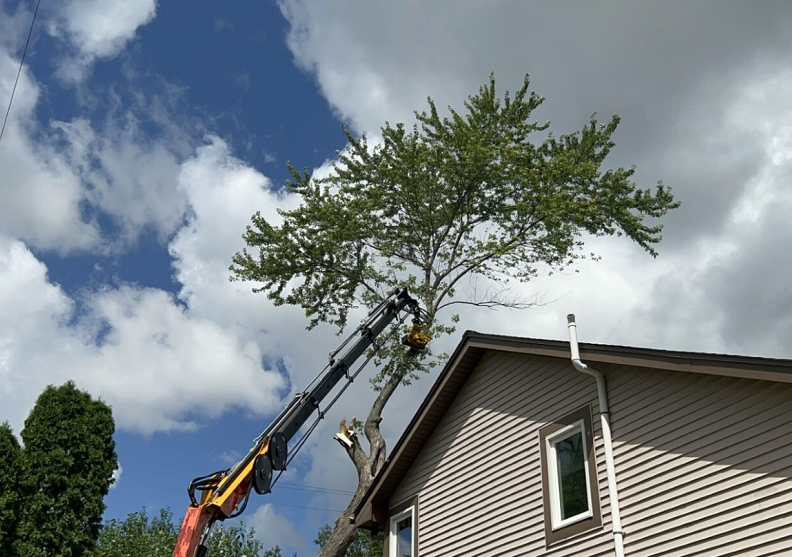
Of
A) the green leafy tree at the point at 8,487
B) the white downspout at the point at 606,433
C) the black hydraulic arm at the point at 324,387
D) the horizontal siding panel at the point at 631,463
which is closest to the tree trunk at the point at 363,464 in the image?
the black hydraulic arm at the point at 324,387

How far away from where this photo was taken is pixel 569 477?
10.5 m

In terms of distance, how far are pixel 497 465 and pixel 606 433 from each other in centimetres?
252

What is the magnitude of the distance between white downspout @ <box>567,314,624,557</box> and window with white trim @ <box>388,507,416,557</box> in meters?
4.92

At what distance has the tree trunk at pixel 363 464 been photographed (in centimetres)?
1961

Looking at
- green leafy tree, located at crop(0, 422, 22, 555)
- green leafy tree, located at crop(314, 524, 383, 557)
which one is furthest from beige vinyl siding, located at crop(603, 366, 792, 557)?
green leafy tree, located at crop(314, 524, 383, 557)

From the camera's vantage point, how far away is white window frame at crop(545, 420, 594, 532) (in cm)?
1002

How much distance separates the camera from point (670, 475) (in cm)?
894

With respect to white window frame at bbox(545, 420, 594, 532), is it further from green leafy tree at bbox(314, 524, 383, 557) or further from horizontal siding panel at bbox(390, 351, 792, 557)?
green leafy tree at bbox(314, 524, 383, 557)

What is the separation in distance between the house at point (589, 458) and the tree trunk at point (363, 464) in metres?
5.21

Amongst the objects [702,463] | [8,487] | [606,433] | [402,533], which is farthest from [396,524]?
[8,487]

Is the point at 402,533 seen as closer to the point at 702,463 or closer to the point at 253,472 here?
the point at 253,472

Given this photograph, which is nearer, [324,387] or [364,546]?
[324,387]

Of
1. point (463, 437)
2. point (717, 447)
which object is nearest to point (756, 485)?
point (717, 447)

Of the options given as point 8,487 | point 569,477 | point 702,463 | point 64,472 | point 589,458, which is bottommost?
point 702,463
